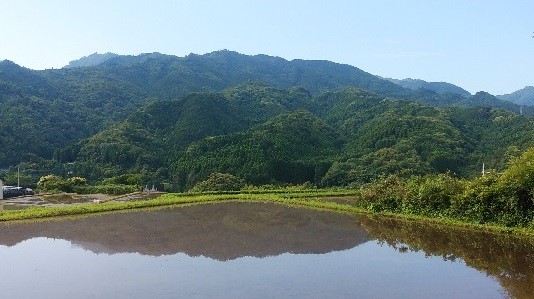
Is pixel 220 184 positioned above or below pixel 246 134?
below

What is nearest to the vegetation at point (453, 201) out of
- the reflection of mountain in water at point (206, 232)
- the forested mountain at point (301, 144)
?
the reflection of mountain in water at point (206, 232)

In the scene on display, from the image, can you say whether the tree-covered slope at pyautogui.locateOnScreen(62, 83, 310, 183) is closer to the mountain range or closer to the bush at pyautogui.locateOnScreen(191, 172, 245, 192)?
the mountain range

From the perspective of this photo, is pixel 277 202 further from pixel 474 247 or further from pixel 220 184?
pixel 474 247

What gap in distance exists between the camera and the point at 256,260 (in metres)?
13.6

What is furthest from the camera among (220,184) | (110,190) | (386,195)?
(110,190)

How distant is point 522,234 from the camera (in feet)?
54.7

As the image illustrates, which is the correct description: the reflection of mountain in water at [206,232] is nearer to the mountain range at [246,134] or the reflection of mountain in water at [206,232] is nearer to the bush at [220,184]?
the bush at [220,184]

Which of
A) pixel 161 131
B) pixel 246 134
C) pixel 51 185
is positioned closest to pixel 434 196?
pixel 51 185

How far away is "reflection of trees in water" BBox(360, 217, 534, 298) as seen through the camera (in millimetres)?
11948

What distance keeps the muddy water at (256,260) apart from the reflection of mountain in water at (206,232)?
0.04 meters

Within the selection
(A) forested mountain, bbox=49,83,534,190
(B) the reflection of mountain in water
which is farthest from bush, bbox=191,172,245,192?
(B) the reflection of mountain in water

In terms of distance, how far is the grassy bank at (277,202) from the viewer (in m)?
19.0

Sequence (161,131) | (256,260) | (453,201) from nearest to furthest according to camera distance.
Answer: (256,260) < (453,201) < (161,131)

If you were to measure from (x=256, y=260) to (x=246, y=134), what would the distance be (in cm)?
4684
